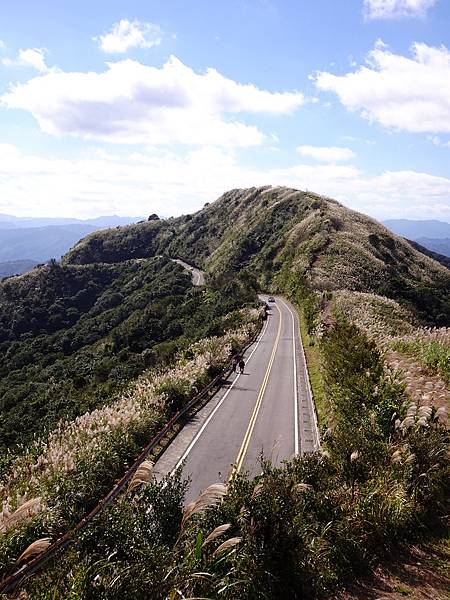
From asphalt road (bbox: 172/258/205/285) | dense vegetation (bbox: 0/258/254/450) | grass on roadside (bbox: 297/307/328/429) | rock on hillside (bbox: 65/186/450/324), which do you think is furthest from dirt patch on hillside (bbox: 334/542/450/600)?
asphalt road (bbox: 172/258/205/285)

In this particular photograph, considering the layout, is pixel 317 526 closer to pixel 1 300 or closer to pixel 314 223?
pixel 314 223

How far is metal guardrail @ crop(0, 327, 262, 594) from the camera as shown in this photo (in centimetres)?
729

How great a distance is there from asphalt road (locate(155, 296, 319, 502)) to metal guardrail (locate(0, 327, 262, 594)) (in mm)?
613

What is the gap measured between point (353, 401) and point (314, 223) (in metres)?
69.1

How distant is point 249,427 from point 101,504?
31.3 feet

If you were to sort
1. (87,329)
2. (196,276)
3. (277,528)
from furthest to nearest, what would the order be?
(196,276)
(87,329)
(277,528)

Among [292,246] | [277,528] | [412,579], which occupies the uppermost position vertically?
[292,246]

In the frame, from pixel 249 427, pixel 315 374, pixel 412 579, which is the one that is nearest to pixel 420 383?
pixel 249 427

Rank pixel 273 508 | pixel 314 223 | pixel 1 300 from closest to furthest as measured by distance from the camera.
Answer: pixel 273 508 → pixel 314 223 → pixel 1 300

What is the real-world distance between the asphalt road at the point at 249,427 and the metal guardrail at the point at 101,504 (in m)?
0.61

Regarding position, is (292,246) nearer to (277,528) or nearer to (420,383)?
(420,383)

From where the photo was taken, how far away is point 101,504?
38.4 ft

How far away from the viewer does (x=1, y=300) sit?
90.2 meters

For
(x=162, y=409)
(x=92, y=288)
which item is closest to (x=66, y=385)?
(x=162, y=409)
